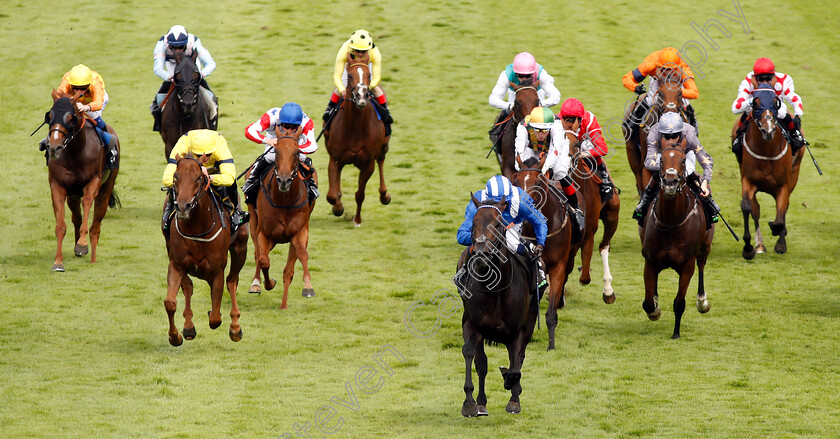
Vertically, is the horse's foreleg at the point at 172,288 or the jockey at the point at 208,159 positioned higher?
the jockey at the point at 208,159

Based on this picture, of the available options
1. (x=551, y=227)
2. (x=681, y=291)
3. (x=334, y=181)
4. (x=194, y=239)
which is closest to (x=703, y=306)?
(x=681, y=291)

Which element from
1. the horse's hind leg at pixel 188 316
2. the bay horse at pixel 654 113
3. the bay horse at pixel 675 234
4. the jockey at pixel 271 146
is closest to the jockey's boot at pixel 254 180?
the jockey at pixel 271 146

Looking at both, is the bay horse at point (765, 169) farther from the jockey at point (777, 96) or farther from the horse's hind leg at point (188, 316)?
the horse's hind leg at point (188, 316)

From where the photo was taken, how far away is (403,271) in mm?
14891

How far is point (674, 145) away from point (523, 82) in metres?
2.75

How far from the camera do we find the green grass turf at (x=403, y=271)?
9.87m

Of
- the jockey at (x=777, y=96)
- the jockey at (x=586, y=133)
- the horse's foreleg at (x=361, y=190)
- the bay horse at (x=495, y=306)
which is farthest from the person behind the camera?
the horse's foreleg at (x=361, y=190)

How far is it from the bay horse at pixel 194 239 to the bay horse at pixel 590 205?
3.90 meters

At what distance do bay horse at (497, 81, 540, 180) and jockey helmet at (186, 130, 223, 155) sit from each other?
3.43 m

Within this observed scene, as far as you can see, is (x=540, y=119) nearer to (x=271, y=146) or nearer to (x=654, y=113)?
(x=271, y=146)

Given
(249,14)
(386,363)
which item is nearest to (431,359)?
(386,363)

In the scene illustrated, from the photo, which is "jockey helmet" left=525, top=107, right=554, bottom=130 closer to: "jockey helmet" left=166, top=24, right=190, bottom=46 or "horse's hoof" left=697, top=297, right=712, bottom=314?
"horse's hoof" left=697, top=297, right=712, bottom=314

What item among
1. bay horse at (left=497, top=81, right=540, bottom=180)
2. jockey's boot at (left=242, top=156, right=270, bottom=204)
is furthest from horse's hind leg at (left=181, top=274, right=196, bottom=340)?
bay horse at (left=497, top=81, right=540, bottom=180)

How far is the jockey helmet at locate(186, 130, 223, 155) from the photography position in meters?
10.4
